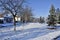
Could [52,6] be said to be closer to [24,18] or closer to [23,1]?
[24,18]

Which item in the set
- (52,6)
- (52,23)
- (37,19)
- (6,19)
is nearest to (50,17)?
(52,23)

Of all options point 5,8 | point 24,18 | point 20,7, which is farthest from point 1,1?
point 24,18

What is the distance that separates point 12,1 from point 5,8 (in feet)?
5.03

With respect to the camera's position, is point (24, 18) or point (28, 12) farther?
point (28, 12)

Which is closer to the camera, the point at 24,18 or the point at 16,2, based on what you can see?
the point at 16,2

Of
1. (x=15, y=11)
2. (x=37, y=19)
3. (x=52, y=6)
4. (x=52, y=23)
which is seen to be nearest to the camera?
(x=15, y=11)

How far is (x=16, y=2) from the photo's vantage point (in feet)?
79.3

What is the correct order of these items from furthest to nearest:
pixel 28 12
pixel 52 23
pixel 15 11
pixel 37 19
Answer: pixel 37 19 < pixel 28 12 < pixel 52 23 < pixel 15 11

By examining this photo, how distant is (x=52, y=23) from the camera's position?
43344mm

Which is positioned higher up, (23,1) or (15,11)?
(23,1)

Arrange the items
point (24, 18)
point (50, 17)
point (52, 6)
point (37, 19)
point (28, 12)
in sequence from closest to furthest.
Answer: point (50, 17) < point (52, 6) < point (24, 18) < point (28, 12) < point (37, 19)

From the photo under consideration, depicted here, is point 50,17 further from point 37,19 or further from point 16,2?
point 37,19

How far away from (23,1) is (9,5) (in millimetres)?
2432

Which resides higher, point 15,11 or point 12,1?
point 12,1
